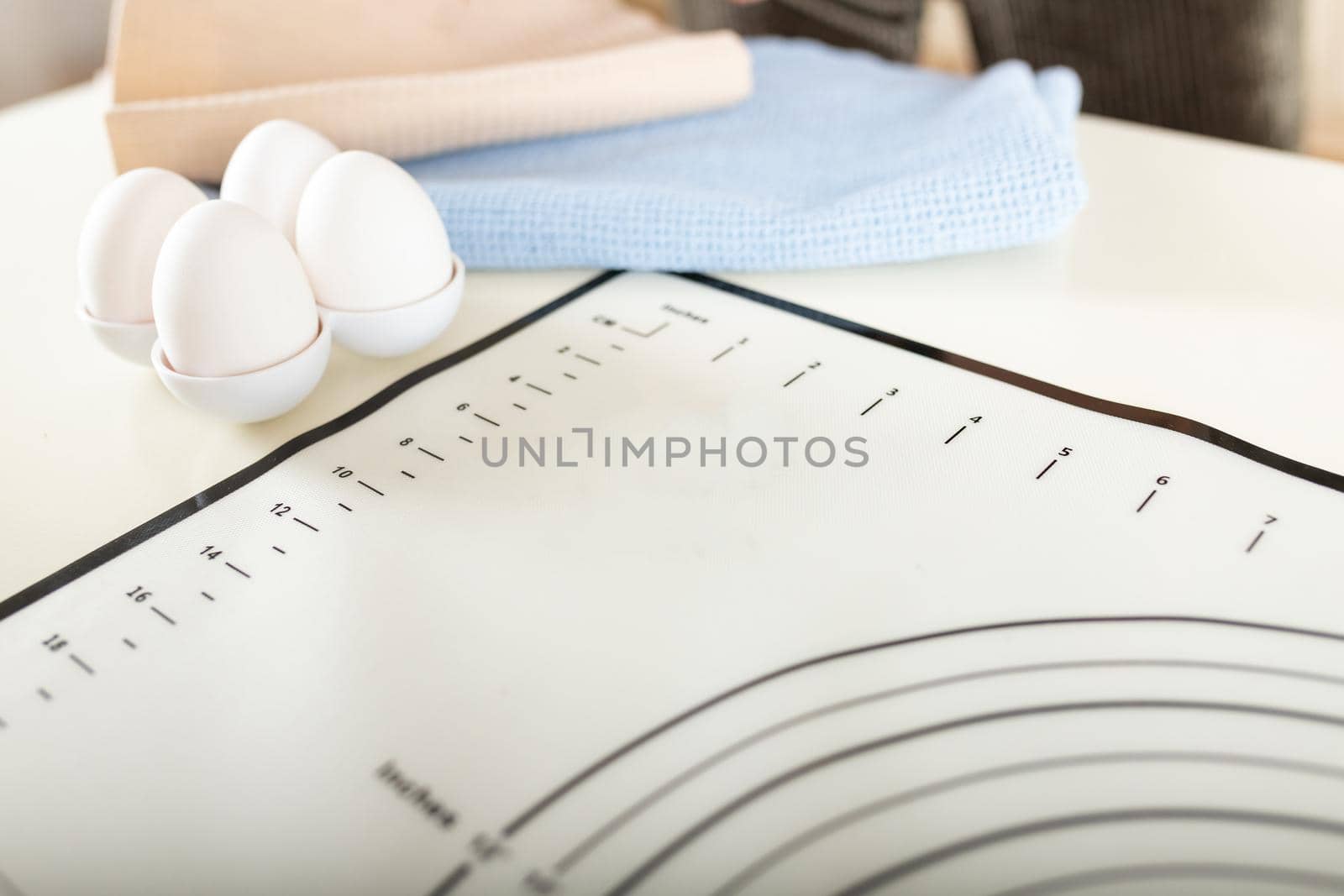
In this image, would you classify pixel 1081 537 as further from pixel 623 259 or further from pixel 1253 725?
pixel 623 259

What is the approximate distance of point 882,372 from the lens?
425mm

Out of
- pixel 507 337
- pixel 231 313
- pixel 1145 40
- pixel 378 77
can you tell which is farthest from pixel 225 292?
pixel 1145 40

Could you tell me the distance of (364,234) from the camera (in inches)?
15.3

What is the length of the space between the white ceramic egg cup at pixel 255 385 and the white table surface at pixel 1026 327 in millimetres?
22

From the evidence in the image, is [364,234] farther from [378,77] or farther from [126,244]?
[378,77]

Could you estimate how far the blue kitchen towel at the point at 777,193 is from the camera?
0.48m

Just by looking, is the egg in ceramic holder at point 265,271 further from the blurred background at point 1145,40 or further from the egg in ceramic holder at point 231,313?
the blurred background at point 1145,40

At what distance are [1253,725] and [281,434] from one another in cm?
36

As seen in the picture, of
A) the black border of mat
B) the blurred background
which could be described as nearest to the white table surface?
the black border of mat

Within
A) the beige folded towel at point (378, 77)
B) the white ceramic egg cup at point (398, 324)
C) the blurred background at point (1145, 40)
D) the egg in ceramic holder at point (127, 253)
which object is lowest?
the egg in ceramic holder at point (127, 253)

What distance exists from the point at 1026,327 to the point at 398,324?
0.93ft

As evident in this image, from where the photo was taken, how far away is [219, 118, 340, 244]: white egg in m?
0.42

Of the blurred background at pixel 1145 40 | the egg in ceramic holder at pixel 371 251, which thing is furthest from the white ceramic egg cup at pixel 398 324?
the blurred background at pixel 1145 40

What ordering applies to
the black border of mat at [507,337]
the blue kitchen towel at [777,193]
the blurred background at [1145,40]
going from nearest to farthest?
1. the black border of mat at [507,337]
2. the blue kitchen towel at [777,193]
3. the blurred background at [1145,40]
